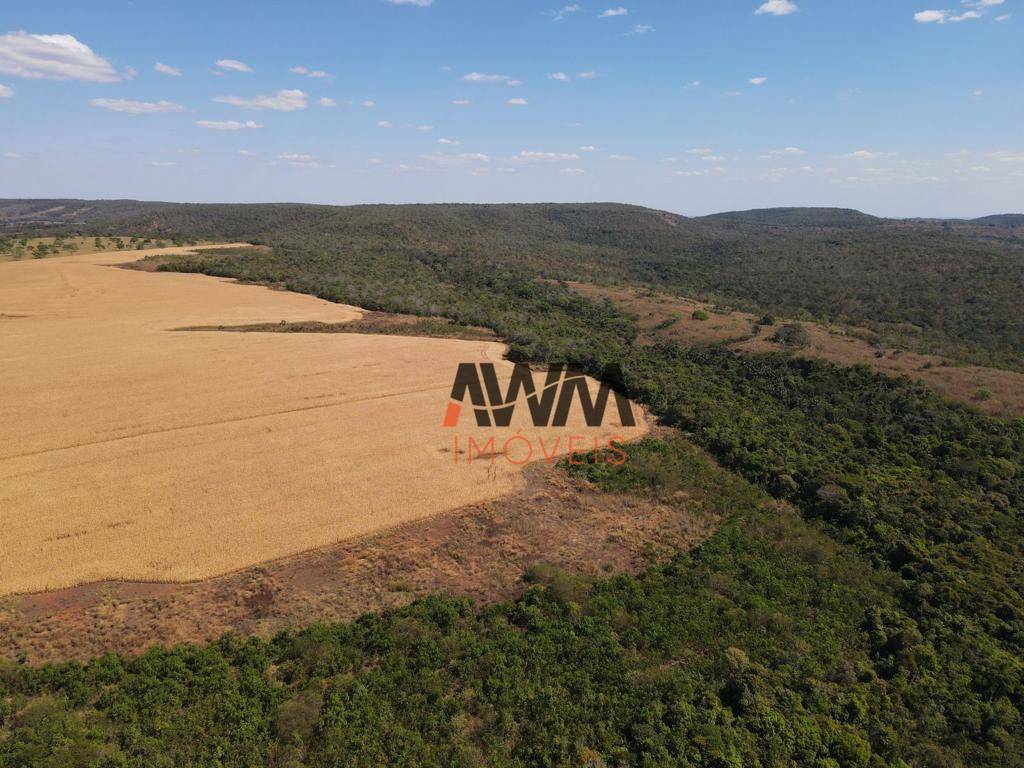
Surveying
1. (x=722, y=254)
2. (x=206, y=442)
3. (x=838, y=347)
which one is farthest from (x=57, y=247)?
(x=722, y=254)

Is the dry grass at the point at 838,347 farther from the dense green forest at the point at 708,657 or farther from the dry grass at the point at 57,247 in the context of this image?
the dry grass at the point at 57,247

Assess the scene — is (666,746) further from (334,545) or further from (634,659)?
(334,545)

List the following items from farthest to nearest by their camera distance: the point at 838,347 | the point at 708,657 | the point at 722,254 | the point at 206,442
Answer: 1. the point at 722,254
2. the point at 838,347
3. the point at 206,442
4. the point at 708,657

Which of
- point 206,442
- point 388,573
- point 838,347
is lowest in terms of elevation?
point 388,573

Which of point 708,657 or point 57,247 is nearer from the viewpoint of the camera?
point 708,657

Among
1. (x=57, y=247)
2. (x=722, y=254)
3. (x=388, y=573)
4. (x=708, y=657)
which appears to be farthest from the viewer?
(x=722, y=254)

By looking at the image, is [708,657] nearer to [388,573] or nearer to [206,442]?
[388,573]

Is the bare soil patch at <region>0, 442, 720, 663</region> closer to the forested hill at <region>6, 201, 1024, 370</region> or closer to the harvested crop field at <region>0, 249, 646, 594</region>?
the harvested crop field at <region>0, 249, 646, 594</region>

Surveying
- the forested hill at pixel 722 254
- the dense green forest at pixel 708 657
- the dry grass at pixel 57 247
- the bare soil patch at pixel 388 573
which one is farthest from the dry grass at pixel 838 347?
the dry grass at pixel 57 247
